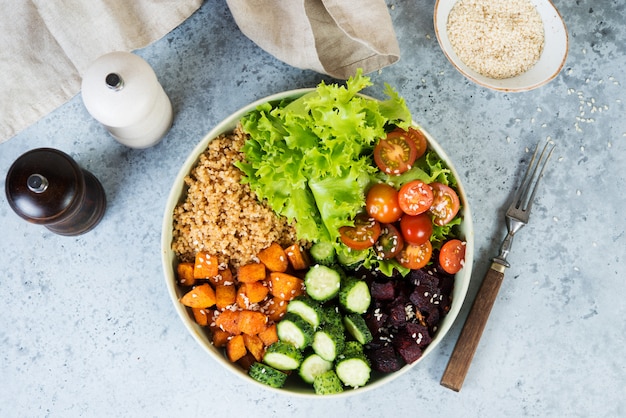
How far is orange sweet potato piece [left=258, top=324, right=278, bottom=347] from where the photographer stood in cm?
193

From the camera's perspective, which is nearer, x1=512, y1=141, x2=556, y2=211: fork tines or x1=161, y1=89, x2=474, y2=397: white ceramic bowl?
x1=161, y1=89, x2=474, y2=397: white ceramic bowl

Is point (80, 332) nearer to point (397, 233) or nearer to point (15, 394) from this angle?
point (15, 394)

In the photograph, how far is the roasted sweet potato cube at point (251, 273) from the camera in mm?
1919

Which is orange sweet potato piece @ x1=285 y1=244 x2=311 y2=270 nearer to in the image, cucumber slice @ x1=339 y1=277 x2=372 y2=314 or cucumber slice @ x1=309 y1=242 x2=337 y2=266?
cucumber slice @ x1=309 y1=242 x2=337 y2=266

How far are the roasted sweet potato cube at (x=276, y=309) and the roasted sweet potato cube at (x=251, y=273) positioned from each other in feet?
0.30

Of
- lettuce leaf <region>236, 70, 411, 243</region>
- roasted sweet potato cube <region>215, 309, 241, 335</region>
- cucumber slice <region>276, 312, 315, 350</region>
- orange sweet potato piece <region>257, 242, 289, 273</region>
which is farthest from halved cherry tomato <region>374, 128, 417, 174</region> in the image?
roasted sweet potato cube <region>215, 309, 241, 335</region>

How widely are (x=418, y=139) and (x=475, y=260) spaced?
0.50 m

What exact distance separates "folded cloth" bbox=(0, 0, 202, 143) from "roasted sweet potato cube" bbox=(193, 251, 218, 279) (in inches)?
26.2

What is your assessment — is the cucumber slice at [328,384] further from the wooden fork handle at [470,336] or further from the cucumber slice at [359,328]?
the wooden fork handle at [470,336]

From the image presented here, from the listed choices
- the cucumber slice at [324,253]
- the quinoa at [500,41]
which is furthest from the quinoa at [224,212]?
the quinoa at [500,41]

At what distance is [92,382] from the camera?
211 centimetres

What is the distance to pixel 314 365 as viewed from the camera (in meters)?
1.93

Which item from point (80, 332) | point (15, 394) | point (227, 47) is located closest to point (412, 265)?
point (227, 47)

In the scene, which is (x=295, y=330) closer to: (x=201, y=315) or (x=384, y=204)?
(x=201, y=315)
